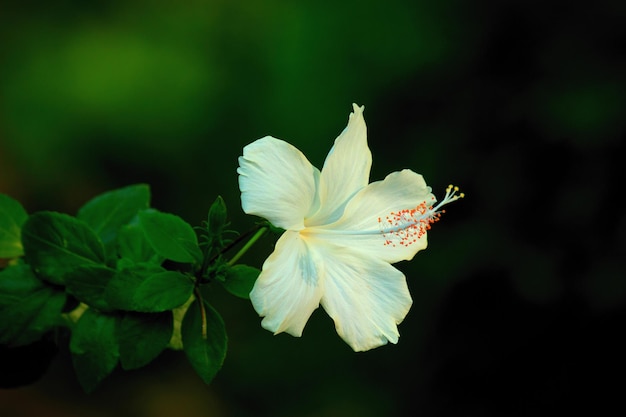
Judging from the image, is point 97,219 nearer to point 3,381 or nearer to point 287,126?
point 3,381

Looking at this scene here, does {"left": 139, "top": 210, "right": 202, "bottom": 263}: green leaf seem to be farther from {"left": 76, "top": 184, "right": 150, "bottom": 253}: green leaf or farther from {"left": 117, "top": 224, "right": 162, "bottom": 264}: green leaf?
{"left": 76, "top": 184, "right": 150, "bottom": 253}: green leaf

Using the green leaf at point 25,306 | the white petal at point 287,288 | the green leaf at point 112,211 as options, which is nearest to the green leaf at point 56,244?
the green leaf at point 25,306

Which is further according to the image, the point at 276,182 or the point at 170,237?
the point at 170,237

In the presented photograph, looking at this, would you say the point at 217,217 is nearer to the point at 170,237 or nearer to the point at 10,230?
the point at 170,237

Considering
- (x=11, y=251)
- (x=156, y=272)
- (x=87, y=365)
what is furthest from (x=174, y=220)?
(x=11, y=251)

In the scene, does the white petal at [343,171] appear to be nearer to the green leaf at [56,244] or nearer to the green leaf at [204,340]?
the green leaf at [204,340]

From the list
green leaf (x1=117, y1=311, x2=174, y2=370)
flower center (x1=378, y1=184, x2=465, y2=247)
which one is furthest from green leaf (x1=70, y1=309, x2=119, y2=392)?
flower center (x1=378, y1=184, x2=465, y2=247)

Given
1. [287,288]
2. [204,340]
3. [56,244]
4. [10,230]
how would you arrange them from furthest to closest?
1. [10,230]
2. [56,244]
3. [204,340]
4. [287,288]

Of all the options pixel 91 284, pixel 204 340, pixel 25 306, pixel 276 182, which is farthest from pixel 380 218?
pixel 25 306
